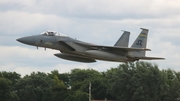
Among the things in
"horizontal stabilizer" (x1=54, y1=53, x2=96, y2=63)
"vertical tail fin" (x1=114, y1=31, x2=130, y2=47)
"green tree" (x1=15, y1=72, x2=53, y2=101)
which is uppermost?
"vertical tail fin" (x1=114, y1=31, x2=130, y2=47)

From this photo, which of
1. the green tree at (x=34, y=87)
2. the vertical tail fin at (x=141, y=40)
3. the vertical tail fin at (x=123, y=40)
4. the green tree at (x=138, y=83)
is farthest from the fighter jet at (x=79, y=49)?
the green tree at (x=34, y=87)

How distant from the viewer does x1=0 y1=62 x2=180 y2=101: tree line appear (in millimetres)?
93250

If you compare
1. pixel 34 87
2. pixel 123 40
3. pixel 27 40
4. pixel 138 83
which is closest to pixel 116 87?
pixel 138 83

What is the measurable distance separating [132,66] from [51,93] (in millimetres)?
24674

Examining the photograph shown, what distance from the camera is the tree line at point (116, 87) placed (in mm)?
93250

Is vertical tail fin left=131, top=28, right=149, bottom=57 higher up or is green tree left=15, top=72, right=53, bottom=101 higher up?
vertical tail fin left=131, top=28, right=149, bottom=57

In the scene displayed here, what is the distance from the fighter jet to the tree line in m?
38.1

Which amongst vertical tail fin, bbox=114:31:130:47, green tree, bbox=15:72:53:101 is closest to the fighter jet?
vertical tail fin, bbox=114:31:130:47

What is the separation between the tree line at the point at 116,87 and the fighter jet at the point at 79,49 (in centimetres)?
3812

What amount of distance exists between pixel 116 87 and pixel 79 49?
4431cm

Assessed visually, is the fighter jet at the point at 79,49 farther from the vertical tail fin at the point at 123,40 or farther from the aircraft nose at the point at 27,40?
the vertical tail fin at the point at 123,40

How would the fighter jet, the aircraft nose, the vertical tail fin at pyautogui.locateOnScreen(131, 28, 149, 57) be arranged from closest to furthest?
the aircraft nose
the fighter jet
the vertical tail fin at pyautogui.locateOnScreen(131, 28, 149, 57)

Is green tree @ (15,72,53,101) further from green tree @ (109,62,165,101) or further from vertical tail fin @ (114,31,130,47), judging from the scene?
vertical tail fin @ (114,31,130,47)

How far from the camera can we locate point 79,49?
5231 cm
